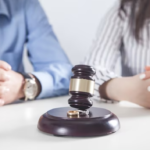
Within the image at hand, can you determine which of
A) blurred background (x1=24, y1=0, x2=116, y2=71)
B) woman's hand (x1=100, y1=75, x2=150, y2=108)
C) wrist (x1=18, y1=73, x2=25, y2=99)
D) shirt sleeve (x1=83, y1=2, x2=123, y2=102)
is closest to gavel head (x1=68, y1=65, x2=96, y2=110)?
woman's hand (x1=100, y1=75, x2=150, y2=108)

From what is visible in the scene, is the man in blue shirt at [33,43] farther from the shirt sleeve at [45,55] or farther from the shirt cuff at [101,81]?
the shirt cuff at [101,81]

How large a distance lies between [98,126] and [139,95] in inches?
13.9

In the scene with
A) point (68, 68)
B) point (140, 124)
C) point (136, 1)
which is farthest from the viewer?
point (136, 1)

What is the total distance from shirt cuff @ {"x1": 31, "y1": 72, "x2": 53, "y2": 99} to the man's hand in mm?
95

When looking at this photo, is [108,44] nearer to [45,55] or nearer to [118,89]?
[45,55]

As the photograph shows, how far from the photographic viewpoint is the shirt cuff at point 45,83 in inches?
39.8

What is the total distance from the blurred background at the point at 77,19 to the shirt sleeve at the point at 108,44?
14.2 inches

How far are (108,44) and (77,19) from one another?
54 cm

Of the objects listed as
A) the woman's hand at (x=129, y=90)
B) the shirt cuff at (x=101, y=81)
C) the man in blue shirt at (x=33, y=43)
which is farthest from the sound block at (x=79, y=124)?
the man in blue shirt at (x=33, y=43)

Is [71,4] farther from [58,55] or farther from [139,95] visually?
[139,95]

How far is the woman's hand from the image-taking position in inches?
Answer: 31.4

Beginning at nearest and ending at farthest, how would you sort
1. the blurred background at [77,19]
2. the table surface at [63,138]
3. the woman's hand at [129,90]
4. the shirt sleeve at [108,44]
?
the table surface at [63,138], the woman's hand at [129,90], the shirt sleeve at [108,44], the blurred background at [77,19]

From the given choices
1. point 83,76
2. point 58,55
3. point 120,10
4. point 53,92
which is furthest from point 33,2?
point 83,76

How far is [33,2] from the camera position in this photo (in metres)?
1.45
